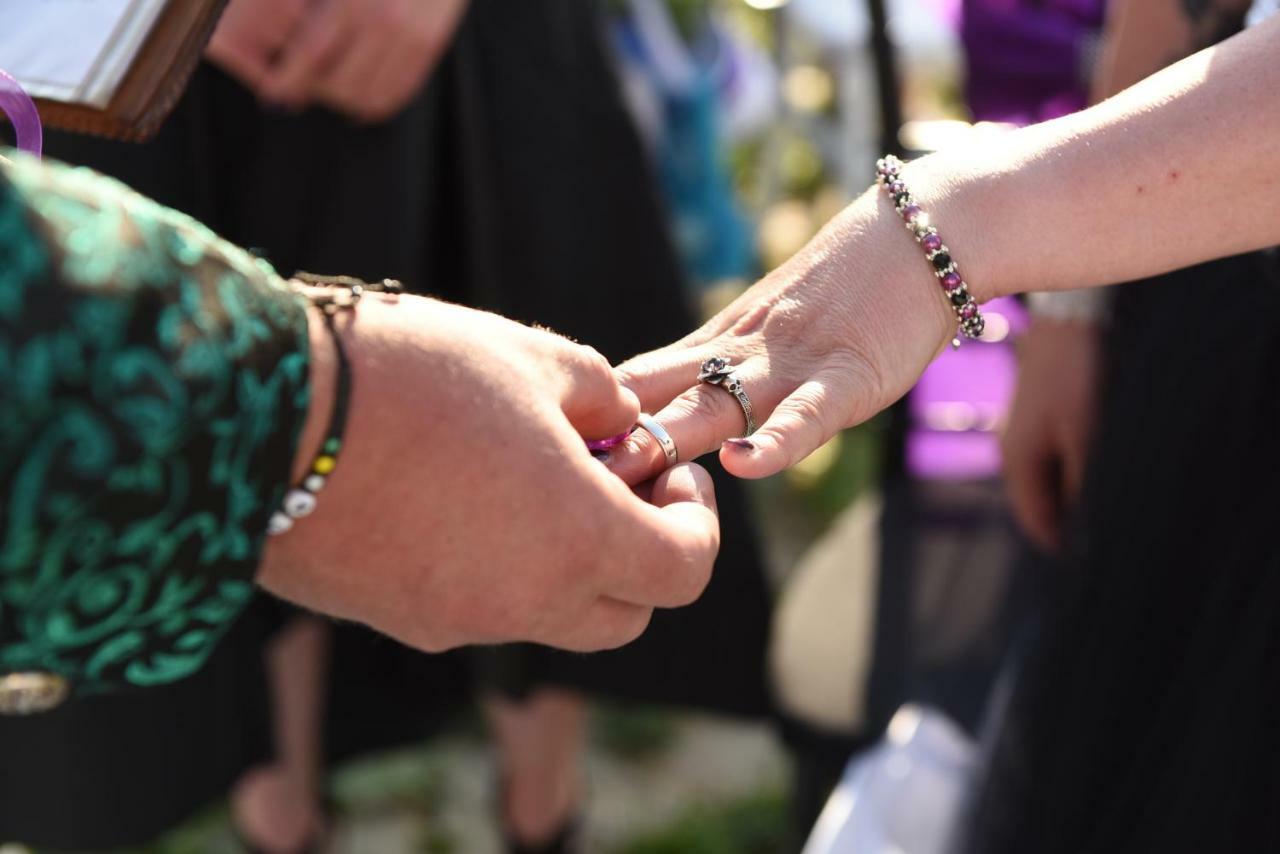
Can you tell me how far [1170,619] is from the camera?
109cm

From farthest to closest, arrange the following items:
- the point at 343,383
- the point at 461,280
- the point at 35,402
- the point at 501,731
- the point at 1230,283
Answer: the point at 501,731 < the point at 461,280 < the point at 1230,283 < the point at 343,383 < the point at 35,402

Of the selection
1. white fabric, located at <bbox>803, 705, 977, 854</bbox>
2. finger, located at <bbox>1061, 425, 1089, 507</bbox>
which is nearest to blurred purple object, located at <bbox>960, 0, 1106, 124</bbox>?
finger, located at <bbox>1061, 425, 1089, 507</bbox>

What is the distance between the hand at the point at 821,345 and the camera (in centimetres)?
83

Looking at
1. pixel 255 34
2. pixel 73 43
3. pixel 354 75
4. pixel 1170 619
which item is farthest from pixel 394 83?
pixel 1170 619

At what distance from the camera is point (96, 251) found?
1.97ft

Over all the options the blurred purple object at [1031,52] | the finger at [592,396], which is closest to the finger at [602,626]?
the finger at [592,396]

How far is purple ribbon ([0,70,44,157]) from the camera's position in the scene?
76 cm

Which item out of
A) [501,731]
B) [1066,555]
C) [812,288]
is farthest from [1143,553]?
[501,731]

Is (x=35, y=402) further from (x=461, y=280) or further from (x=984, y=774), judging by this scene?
(x=461, y=280)

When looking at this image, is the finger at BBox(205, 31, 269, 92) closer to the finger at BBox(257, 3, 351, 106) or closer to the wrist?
the finger at BBox(257, 3, 351, 106)

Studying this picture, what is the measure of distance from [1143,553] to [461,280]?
3.02 feet

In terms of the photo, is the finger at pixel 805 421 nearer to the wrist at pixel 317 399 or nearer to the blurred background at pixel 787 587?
the wrist at pixel 317 399

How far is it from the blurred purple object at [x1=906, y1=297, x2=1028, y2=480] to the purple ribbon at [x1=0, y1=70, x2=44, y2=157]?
1110 millimetres

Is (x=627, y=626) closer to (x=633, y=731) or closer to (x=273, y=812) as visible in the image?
(x=273, y=812)
